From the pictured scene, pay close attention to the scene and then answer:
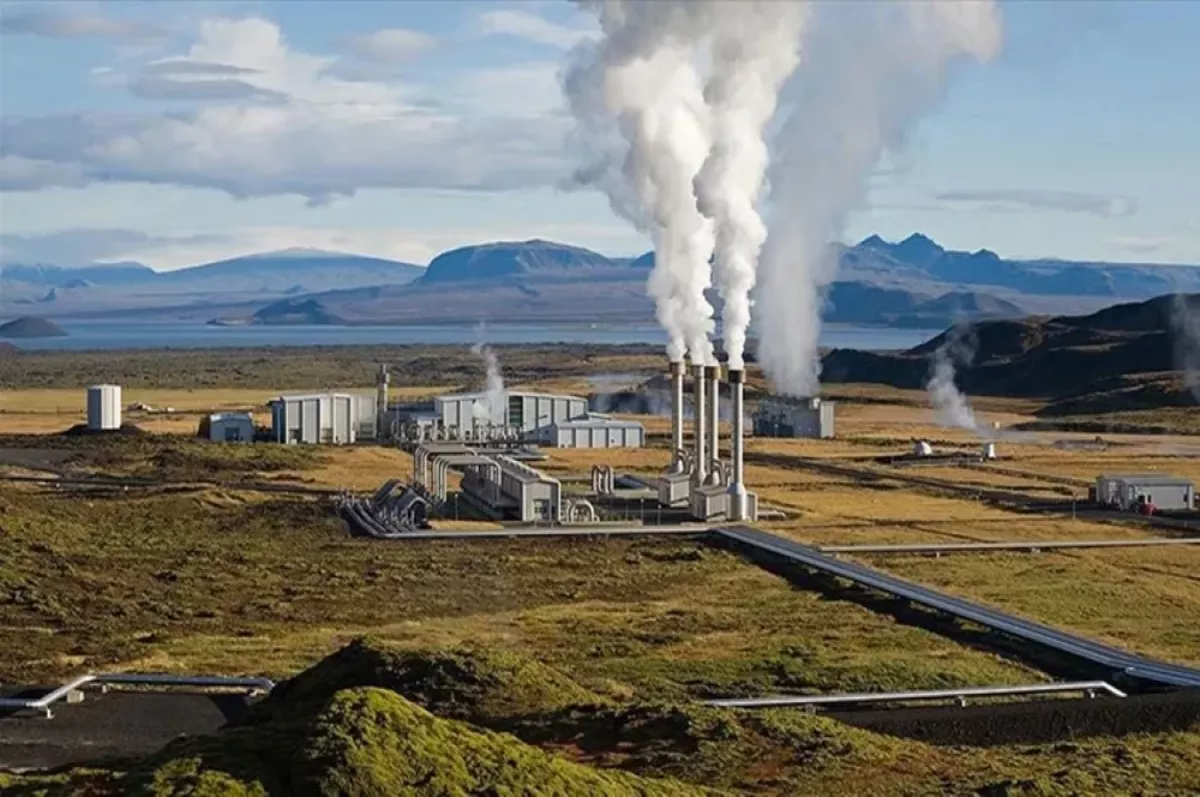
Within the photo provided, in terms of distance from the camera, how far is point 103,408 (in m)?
90.8

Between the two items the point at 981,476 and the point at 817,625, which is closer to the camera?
the point at 817,625

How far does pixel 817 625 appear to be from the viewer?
1503 inches

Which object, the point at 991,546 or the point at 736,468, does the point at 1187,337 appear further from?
the point at 991,546

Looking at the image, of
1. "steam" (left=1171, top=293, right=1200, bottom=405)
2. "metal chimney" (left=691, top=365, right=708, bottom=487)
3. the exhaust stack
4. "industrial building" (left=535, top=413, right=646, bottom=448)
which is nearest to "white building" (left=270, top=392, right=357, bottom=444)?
"industrial building" (left=535, top=413, right=646, bottom=448)

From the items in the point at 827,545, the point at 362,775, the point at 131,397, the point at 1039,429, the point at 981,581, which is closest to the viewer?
the point at 362,775

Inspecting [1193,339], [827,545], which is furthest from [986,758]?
[1193,339]

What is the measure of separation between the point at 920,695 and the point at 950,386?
114789 mm

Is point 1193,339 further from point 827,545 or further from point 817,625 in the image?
point 817,625

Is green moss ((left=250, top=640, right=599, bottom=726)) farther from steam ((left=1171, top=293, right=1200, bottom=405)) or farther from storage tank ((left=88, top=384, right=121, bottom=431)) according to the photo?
steam ((left=1171, top=293, right=1200, bottom=405))

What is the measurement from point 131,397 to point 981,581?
10263 cm

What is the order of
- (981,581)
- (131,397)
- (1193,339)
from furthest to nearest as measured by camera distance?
(1193,339)
(131,397)
(981,581)

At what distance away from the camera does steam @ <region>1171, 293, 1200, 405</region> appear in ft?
428

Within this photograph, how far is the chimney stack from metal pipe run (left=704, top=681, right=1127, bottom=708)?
86.0 ft

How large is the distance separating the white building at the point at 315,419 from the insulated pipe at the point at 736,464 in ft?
A: 116
